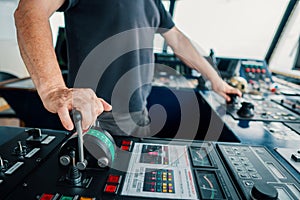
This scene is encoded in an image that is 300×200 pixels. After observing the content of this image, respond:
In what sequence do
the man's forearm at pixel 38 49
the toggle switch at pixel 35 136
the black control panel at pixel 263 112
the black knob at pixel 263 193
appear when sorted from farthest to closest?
the black control panel at pixel 263 112 < the toggle switch at pixel 35 136 < the man's forearm at pixel 38 49 < the black knob at pixel 263 193

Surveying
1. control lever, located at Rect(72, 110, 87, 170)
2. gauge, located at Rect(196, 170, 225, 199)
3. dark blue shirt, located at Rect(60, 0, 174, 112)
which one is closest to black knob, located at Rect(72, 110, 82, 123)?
control lever, located at Rect(72, 110, 87, 170)

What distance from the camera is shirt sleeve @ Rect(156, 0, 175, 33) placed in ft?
4.74

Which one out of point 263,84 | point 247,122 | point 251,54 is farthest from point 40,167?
point 251,54

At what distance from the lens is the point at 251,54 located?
3.13 meters

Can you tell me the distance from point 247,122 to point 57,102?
0.92m

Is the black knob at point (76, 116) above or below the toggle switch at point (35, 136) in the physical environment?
above

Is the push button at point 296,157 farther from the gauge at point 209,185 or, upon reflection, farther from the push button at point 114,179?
the push button at point 114,179

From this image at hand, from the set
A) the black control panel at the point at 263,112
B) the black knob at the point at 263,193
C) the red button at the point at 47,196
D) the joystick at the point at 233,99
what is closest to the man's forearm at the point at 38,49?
the red button at the point at 47,196

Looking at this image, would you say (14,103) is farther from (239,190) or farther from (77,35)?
(239,190)

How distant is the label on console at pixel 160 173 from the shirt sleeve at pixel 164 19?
2.92 feet

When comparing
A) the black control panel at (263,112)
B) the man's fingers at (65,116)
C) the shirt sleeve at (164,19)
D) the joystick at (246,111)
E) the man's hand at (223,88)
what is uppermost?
the shirt sleeve at (164,19)

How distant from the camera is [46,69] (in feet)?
2.16

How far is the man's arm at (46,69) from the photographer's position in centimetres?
57

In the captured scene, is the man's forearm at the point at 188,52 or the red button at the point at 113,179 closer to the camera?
the red button at the point at 113,179
